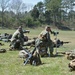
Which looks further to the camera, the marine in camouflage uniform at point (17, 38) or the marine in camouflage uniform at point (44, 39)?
the marine in camouflage uniform at point (17, 38)

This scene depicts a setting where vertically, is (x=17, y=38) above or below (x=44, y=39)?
below

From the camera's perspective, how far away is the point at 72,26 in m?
97.1

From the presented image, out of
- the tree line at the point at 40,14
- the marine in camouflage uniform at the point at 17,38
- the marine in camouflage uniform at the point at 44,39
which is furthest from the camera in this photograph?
the tree line at the point at 40,14

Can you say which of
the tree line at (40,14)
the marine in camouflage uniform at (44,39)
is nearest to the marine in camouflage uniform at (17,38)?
the marine in camouflage uniform at (44,39)

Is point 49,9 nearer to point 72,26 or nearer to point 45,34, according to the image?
point 72,26

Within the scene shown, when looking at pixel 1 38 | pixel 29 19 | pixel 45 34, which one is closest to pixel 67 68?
pixel 45 34

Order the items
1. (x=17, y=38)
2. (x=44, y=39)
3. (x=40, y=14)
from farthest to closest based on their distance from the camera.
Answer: (x=40, y=14) → (x=17, y=38) → (x=44, y=39)

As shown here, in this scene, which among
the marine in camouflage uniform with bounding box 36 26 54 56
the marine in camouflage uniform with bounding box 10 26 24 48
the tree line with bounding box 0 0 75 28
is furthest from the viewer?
the tree line with bounding box 0 0 75 28

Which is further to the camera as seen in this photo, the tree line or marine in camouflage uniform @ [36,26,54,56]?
the tree line

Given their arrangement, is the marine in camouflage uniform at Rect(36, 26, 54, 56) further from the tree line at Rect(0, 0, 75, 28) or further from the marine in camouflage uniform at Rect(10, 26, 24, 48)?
the tree line at Rect(0, 0, 75, 28)

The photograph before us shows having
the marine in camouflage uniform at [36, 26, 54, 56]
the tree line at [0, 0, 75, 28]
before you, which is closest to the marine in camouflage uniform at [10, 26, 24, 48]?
the marine in camouflage uniform at [36, 26, 54, 56]

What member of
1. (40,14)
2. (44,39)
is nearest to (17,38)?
(44,39)

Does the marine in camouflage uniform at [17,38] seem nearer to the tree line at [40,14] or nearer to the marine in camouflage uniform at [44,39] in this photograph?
the marine in camouflage uniform at [44,39]

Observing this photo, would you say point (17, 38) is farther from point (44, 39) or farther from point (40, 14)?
point (40, 14)
